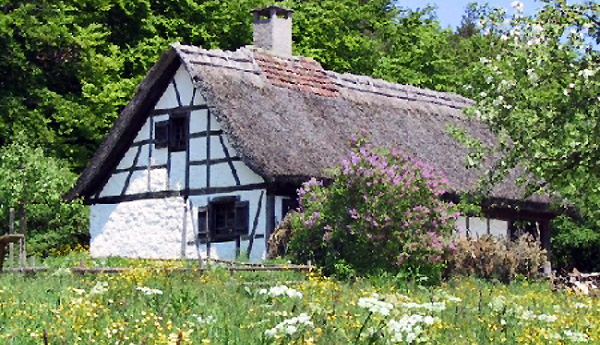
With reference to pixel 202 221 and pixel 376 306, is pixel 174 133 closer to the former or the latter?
pixel 202 221

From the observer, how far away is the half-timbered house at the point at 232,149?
25359 mm

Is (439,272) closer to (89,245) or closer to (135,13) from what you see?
(89,245)

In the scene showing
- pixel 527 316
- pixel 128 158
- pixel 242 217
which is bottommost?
pixel 527 316

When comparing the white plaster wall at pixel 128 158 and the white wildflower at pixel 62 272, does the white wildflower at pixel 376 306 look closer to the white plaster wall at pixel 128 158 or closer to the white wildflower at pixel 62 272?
the white wildflower at pixel 62 272

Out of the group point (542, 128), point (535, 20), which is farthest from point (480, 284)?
point (535, 20)

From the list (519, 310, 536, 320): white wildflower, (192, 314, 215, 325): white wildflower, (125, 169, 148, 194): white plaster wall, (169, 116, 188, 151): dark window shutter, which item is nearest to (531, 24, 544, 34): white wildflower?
(519, 310, 536, 320): white wildflower

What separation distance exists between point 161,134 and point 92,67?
746cm

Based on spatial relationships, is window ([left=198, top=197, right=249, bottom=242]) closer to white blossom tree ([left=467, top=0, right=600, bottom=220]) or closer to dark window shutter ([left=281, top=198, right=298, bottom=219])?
dark window shutter ([left=281, top=198, right=298, bottom=219])

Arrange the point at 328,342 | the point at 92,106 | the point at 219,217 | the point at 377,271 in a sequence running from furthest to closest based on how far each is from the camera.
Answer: the point at 92,106 < the point at 219,217 < the point at 377,271 < the point at 328,342

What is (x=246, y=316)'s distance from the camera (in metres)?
11.1

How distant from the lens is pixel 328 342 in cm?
957

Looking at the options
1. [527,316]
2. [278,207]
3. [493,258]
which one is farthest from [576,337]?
[278,207]

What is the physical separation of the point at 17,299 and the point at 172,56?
15.4 meters

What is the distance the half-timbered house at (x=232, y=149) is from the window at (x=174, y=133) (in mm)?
29
